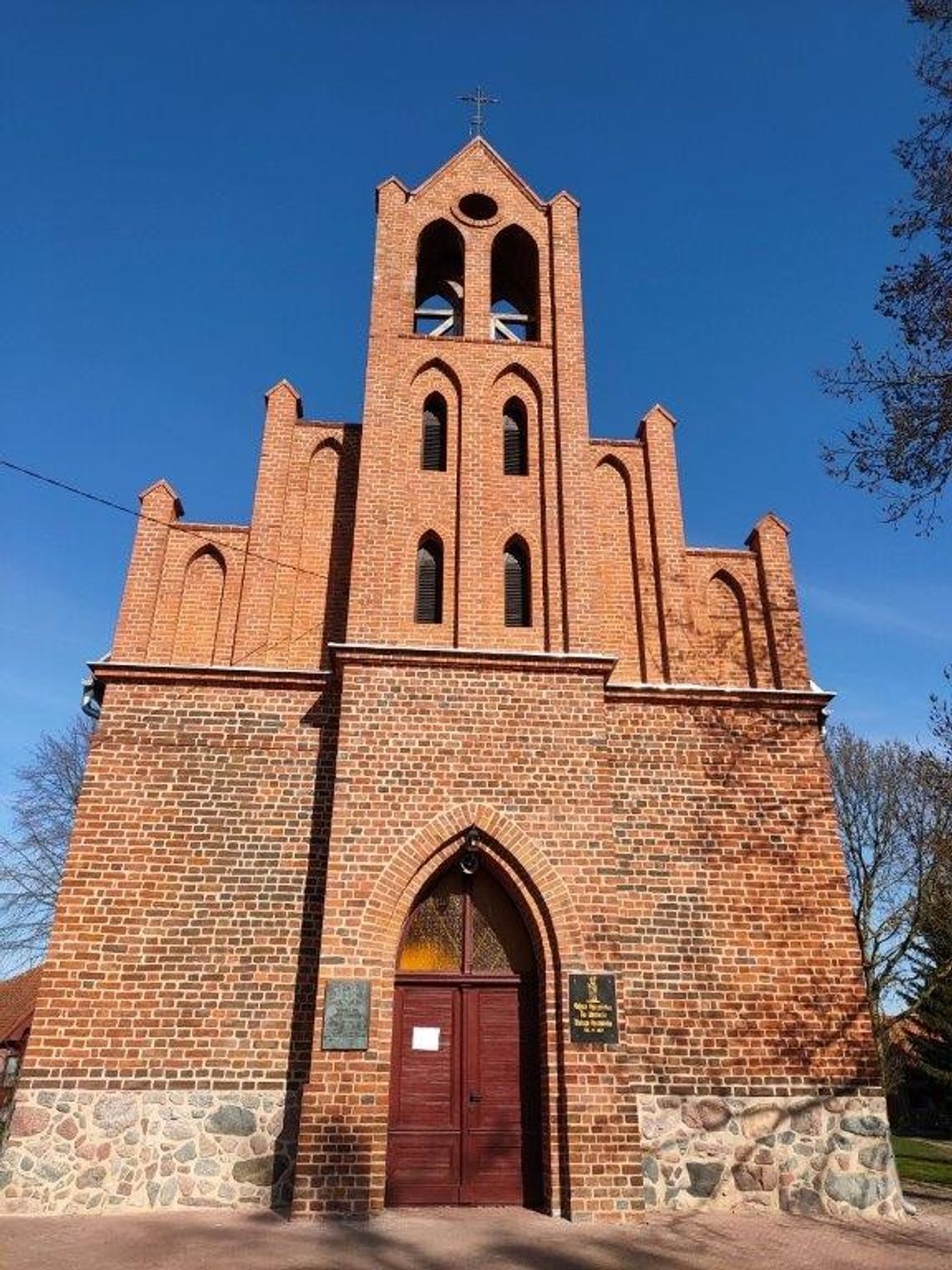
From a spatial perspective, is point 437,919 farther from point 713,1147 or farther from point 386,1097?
point 713,1147

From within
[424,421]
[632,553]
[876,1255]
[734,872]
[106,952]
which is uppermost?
[424,421]

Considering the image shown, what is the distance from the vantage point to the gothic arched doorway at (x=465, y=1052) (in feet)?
26.6

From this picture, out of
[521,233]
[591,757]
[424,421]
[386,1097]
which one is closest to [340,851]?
[386,1097]

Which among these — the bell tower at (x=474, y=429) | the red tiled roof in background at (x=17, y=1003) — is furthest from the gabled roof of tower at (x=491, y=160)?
the red tiled roof in background at (x=17, y=1003)

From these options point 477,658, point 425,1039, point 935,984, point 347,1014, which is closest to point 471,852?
point 425,1039

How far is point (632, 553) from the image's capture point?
10930 millimetres

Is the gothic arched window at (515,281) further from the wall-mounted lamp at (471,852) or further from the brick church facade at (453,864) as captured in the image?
the wall-mounted lamp at (471,852)

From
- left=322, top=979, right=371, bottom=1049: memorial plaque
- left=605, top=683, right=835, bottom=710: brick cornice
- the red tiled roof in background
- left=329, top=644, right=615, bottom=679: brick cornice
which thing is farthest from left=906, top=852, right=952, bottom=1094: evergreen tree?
the red tiled roof in background

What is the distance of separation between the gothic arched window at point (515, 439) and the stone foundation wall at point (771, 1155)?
7.34 m

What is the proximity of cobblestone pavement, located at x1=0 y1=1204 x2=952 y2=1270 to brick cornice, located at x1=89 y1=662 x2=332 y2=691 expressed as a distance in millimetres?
4901

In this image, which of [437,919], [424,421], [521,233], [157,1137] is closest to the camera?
[157,1137]

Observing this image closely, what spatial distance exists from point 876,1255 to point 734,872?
11.2 ft

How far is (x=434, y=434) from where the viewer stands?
11688mm

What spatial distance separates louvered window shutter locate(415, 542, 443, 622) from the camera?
10523 mm
